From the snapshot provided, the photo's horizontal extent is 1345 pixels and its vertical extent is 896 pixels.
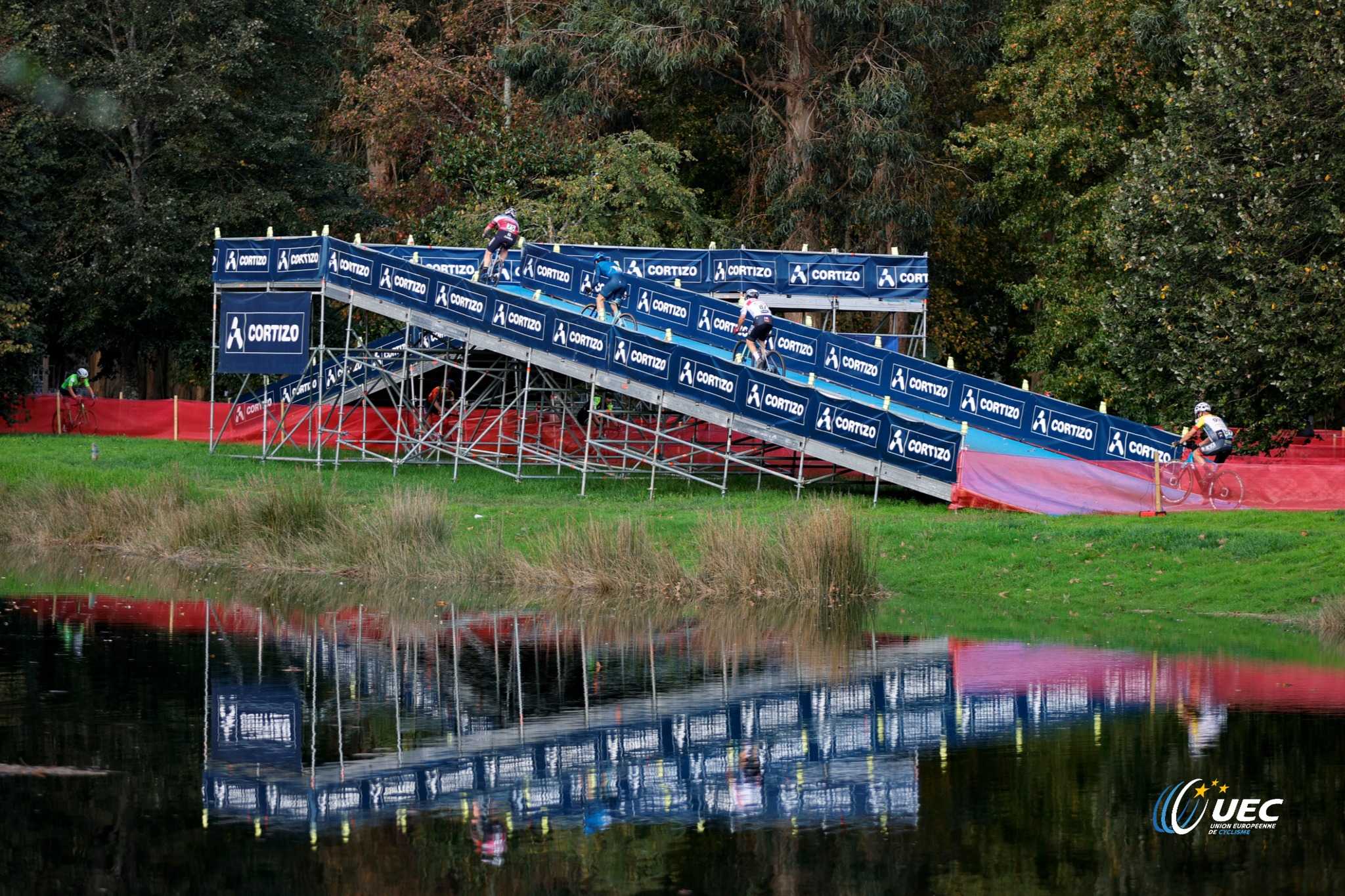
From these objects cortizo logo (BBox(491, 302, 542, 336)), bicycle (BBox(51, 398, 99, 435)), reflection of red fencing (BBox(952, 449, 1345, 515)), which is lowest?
bicycle (BBox(51, 398, 99, 435))

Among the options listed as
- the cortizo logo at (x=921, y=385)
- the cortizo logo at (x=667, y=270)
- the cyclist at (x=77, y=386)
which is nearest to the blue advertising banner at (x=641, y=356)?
the cortizo logo at (x=921, y=385)

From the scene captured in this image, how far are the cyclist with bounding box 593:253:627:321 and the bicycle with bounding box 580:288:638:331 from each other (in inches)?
A: 1.2

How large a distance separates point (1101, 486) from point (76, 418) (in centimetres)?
2793

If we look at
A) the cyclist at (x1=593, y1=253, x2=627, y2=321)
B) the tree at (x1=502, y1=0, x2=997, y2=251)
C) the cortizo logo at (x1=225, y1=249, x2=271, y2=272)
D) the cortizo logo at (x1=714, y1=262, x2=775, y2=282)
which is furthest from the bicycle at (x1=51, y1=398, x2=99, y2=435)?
the cortizo logo at (x1=714, y1=262, x2=775, y2=282)

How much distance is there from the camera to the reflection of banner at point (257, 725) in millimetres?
14914

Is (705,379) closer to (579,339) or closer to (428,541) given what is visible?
(579,339)

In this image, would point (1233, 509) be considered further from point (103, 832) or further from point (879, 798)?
point (103, 832)

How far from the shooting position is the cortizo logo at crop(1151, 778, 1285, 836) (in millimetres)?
12547

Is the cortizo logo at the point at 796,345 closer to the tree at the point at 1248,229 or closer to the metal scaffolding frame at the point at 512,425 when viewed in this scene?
the metal scaffolding frame at the point at 512,425

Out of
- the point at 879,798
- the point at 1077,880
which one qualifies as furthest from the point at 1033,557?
the point at 1077,880

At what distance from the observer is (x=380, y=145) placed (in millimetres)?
57688

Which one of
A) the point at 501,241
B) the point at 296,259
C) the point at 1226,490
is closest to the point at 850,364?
the point at 501,241

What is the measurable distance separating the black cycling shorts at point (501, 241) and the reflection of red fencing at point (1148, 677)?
18624mm

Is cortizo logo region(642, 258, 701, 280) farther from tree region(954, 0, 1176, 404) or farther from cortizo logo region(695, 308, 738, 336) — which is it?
tree region(954, 0, 1176, 404)
